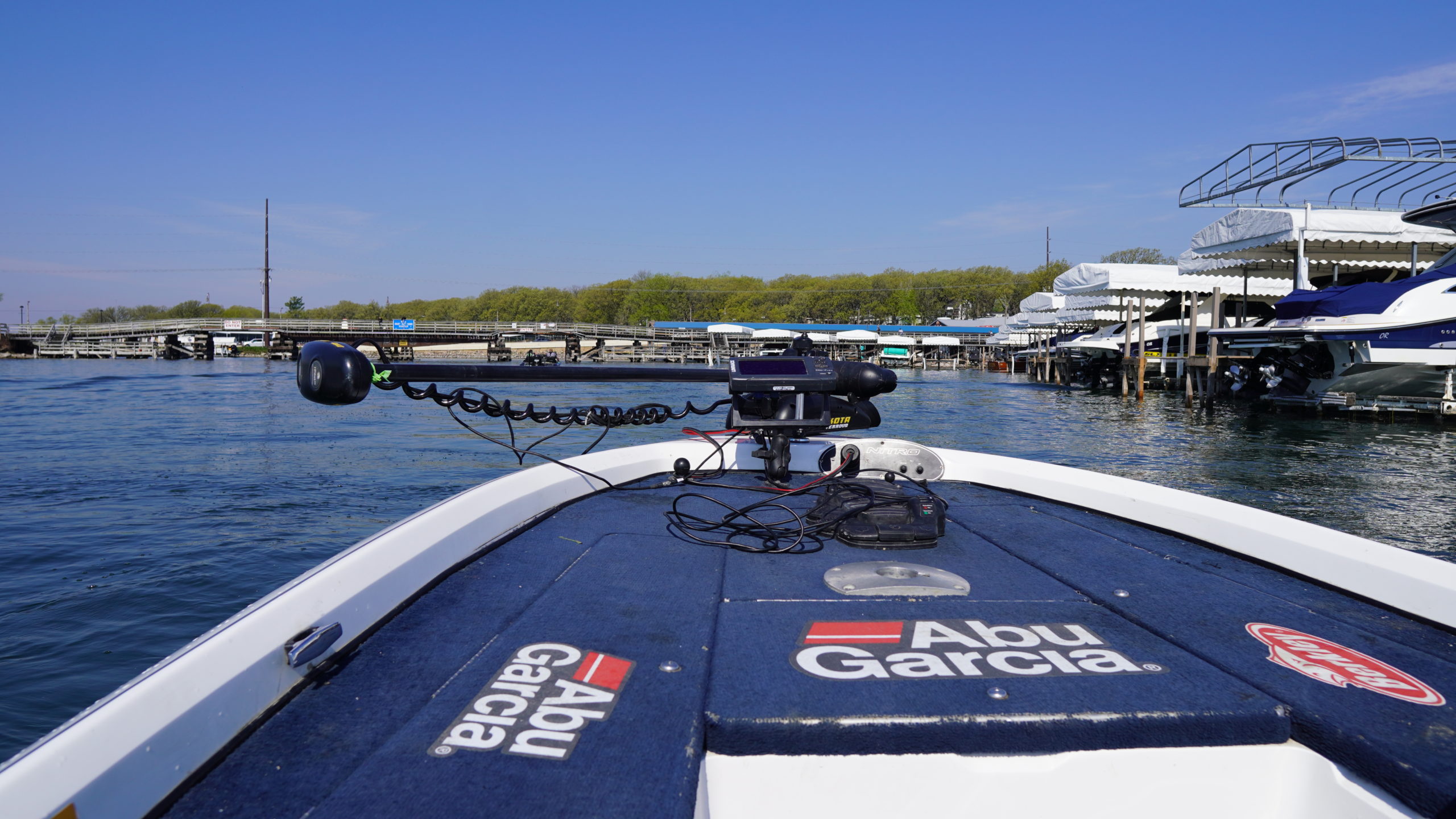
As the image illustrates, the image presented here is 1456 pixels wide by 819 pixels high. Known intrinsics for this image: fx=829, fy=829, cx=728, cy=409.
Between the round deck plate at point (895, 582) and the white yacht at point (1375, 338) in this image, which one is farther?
the white yacht at point (1375, 338)

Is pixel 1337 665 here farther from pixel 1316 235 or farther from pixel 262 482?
pixel 1316 235

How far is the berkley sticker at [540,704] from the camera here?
1.27 meters

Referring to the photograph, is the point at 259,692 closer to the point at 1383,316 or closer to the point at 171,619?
the point at 171,619

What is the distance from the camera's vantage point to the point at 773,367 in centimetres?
273

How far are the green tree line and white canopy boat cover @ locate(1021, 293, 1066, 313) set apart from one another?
55.8 metres

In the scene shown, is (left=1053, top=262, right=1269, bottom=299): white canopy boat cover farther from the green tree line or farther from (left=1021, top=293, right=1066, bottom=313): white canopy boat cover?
the green tree line

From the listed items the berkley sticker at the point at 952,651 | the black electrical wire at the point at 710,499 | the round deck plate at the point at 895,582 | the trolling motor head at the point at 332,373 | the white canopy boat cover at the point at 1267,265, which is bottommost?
the berkley sticker at the point at 952,651

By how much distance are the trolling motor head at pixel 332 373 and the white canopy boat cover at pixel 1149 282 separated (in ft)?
77.6

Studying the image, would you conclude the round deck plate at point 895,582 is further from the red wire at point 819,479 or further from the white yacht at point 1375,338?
the white yacht at point 1375,338

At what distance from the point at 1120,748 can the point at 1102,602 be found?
2.25 ft

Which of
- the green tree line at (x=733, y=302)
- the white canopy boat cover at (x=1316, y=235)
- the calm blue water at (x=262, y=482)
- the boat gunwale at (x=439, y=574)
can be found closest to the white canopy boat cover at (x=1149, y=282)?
the white canopy boat cover at (x=1316, y=235)

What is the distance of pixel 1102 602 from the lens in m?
1.96

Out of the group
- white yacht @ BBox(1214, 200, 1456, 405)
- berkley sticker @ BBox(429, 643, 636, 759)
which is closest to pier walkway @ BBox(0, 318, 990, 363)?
white yacht @ BBox(1214, 200, 1456, 405)

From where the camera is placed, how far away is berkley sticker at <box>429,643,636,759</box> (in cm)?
127
